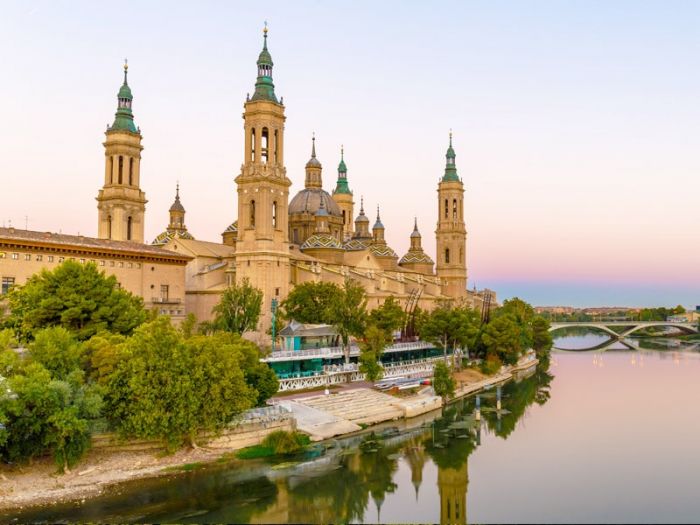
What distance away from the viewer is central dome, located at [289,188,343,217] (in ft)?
267

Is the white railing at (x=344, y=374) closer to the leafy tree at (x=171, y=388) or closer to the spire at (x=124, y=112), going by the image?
the leafy tree at (x=171, y=388)

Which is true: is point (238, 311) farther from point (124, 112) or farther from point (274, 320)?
point (124, 112)

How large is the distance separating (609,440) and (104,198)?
179ft

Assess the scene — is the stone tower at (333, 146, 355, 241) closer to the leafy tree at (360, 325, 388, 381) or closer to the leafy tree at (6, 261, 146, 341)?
the leafy tree at (360, 325, 388, 381)

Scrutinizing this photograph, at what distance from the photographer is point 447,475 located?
31.8 m

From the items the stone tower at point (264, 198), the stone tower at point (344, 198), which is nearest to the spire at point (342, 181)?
the stone tower at point (344, 198)

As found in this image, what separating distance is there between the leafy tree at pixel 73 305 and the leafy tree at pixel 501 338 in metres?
39.6

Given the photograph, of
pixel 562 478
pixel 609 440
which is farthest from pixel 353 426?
pixel 609 440

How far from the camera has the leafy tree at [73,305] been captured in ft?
118

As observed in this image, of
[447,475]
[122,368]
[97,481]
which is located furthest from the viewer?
[447,475]

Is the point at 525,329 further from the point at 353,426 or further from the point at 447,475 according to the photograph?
the point at 447,475

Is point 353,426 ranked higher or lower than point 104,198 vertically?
lower

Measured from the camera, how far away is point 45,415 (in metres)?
26.2

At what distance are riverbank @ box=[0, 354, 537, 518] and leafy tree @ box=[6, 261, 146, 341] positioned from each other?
27.4 ft
